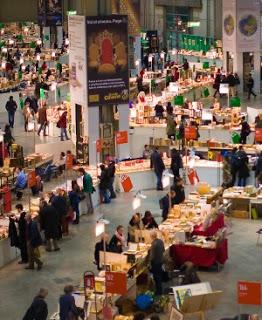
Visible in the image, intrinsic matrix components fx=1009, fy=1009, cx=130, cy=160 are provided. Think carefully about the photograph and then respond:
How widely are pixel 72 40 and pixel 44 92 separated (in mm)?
10378

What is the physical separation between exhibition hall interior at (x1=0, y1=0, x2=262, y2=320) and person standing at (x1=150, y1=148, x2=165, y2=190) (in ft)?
0.13

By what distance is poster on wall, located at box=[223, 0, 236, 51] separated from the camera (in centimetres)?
4091

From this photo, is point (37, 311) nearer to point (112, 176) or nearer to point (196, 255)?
point (196, 255)

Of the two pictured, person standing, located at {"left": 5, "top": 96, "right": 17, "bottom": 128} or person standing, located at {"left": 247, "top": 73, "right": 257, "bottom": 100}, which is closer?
person standing, located at {"left": 5, "top": 96, "right": 17, "bottom": 128}

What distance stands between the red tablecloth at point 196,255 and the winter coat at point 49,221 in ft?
9.20

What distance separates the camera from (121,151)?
1102 inches

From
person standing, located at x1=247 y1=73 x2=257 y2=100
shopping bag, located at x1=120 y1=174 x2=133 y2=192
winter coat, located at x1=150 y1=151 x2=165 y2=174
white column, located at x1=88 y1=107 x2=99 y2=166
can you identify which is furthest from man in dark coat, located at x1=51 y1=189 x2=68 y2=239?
person standing, located at x1=247 y1=73 x2=257 y2=100

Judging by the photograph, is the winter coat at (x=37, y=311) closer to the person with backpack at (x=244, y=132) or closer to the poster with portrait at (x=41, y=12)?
the person with backpack at (x=244, y=132)

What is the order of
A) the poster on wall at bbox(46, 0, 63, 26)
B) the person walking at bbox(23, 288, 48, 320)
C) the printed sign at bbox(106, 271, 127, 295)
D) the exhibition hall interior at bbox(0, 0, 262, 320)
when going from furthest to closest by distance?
the poster on wall at bbox(46, 0, 63, 26)
the exhibition hall interior at bbox(0, 0, 262, 320)
the printed sign at bbox(106, 271, 127, 295)
the person walking at bbox(23, 288, 48, 320)

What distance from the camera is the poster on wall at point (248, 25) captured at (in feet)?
134

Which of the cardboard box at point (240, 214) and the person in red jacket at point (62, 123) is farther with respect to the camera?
the person in red jacket at point (62, 123)

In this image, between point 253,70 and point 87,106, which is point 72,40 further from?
point 253,70

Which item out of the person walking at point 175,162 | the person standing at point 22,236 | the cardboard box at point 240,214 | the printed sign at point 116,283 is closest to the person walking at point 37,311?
the printed sign at point 116,283

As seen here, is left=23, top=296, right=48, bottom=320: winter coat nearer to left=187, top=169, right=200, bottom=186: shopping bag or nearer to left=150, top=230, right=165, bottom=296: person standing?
left=150, top=230, right=165, bottom=296: person standing
